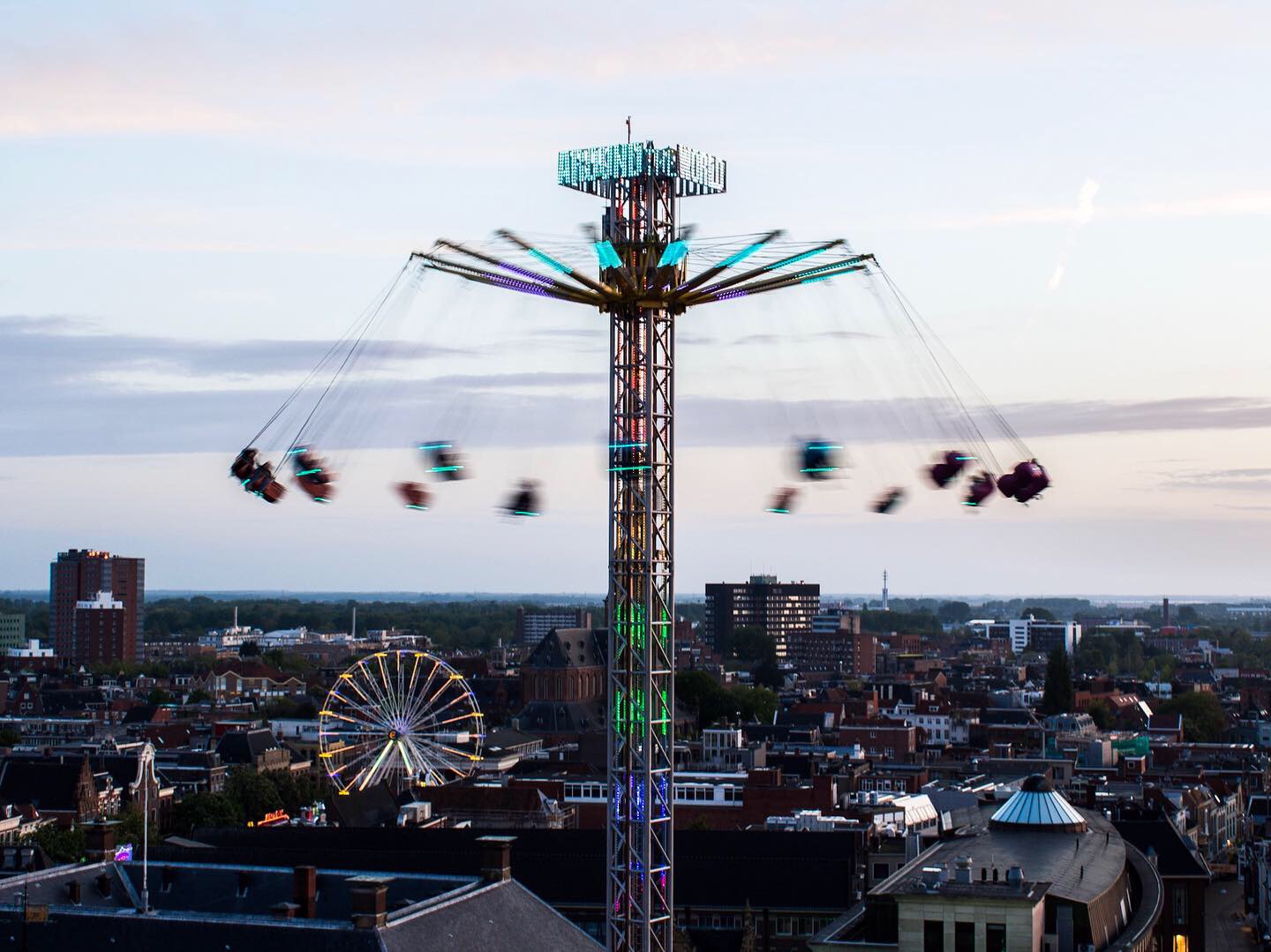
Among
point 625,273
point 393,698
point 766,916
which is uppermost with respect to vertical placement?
point 625,273

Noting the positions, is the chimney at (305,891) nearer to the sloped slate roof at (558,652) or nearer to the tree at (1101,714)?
the sloped slate roof at (558,652)

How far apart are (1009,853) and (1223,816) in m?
76.3

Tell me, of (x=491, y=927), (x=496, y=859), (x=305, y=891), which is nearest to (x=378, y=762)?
(x=305, y=891)

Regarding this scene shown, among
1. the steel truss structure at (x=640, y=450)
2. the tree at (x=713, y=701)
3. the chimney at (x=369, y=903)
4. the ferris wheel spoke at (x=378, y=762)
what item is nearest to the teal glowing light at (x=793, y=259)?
the steel truss structure at (x=640, y=450)

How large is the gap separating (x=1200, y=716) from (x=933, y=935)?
5890 inches

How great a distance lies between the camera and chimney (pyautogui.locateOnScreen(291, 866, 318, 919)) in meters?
43.3

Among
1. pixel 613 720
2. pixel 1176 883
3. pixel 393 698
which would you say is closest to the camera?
pixel 613 720

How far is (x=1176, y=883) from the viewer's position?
248 feet

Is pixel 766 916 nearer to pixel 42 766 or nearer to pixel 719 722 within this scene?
pixel 42 766

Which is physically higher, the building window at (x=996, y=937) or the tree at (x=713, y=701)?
the tree at (x=713, y=701)

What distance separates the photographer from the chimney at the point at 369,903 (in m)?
37.2

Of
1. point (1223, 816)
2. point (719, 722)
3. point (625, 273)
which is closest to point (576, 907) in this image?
point (625, 273)

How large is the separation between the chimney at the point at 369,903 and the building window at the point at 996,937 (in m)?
18.4

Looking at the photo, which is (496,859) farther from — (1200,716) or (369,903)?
(1200,716)
